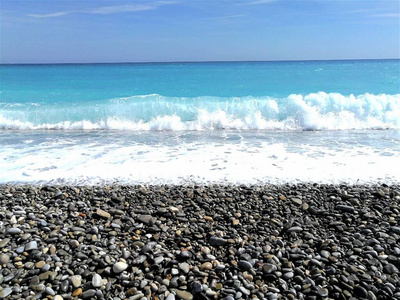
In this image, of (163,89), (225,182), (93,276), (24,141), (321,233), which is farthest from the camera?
(163,89)

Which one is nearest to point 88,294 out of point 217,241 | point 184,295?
point 184,295

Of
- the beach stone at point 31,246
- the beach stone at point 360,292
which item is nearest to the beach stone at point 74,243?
the beach stone at point 31,246

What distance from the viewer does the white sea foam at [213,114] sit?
458 inches

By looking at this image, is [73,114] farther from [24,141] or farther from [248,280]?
[248,280]

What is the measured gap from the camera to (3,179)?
19.3ft

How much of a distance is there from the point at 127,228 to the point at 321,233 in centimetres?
206

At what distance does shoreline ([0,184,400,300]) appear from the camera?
306cm

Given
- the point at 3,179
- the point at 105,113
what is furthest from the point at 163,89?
the point at 3,179

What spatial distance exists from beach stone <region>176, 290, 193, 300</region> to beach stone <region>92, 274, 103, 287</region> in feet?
2.12

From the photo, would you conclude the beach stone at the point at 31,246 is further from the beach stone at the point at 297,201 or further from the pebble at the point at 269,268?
the beach stone at the point at 297,201

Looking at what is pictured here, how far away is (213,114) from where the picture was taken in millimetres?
12531

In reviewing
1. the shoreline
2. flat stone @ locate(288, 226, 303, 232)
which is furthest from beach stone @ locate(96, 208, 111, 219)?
flat stone @ locate(288, 226, 303, 232)

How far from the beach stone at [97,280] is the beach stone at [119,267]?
15 cm

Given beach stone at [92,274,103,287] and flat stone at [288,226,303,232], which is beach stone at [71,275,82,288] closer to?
beach stone at [92,274,103,287]
